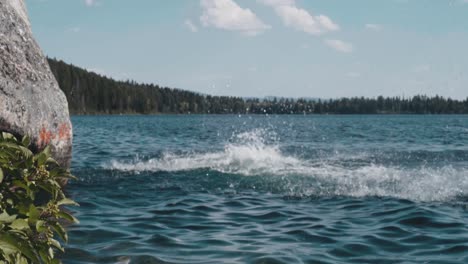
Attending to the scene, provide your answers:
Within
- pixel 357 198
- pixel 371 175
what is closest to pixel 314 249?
pixel 357 198

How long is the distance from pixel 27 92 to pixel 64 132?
1795mm

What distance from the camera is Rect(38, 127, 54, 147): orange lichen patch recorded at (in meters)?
11.0

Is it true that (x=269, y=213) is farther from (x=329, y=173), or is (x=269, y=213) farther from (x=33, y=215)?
(x=33, y=215)

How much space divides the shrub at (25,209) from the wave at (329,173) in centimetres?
955

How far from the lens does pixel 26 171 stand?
373 cm

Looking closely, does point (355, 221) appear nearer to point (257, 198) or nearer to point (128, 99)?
point (257, 198)

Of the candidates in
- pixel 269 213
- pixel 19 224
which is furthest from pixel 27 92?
pixel 19 224

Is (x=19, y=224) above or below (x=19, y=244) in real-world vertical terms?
above

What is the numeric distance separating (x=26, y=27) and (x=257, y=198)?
667cm

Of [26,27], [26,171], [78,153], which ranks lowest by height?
[78,153]

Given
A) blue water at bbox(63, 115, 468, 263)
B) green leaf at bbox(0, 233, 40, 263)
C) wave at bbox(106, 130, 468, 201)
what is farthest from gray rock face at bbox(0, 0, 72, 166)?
green leaf at bbox(0, 233, 40, 263)

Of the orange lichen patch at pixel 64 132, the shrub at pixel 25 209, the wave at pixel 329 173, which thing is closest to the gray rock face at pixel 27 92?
the orange lichen patch at pixel 64 132

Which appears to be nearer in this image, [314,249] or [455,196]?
[314,249]

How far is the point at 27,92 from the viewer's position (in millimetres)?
10609
